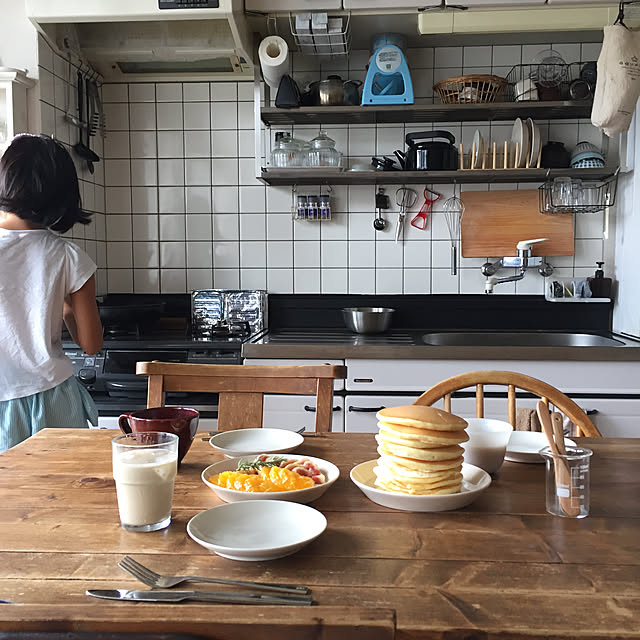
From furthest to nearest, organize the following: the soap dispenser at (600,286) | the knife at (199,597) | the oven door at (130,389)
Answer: the soap dispenser at (600,286) → the oven door at (130,389) → the knife at (199,597)

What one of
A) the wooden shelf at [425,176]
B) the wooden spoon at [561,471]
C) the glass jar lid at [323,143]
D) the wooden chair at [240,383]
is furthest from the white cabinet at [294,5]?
the wooden spoon at [561,471]

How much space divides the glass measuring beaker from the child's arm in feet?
4.35

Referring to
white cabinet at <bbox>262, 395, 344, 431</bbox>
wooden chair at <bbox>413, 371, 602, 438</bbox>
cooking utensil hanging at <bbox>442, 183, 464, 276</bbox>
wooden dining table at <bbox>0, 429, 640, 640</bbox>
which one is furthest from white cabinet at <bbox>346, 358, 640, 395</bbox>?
wooden dining table at <bbox>0, 429, 640, 640</bbox>

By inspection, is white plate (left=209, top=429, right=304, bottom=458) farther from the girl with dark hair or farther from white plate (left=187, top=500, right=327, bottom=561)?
the girl with dark hair

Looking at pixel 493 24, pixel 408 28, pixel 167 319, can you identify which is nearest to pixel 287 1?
pixel 408 28

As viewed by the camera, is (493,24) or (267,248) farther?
(267,248)

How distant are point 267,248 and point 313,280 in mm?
264

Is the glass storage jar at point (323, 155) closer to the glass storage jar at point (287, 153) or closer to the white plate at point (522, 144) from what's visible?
the glass storage jar at point (287, 153)

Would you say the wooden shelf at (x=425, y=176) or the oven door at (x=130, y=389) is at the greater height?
the wooden shelf at (x=425, y=176)

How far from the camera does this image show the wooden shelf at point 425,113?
9.18 ft

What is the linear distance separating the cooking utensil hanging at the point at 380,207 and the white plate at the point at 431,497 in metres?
2.19

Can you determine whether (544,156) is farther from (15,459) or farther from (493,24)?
(15,459)

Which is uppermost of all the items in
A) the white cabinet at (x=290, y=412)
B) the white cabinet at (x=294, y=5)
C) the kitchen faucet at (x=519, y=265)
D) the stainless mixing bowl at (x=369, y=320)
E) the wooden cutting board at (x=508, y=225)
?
the white cabinet at (x=294, y=5)

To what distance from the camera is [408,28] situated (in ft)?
9.48
